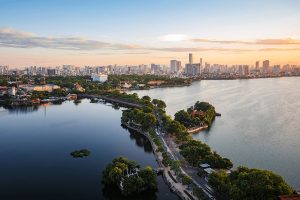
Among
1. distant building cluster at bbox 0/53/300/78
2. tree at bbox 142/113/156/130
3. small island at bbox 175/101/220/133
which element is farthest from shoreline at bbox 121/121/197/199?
distant building cluster at bbox 0/53/300/78

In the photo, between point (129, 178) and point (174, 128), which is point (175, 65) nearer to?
point (174, 128)

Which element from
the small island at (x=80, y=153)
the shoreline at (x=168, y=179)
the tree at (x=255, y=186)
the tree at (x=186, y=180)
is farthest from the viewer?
the small island at (x=80, y=153)

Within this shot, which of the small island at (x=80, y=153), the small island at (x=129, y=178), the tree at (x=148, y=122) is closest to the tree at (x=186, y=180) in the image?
the small island at (x=129, y=178)

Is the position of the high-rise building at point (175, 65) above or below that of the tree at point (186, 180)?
above

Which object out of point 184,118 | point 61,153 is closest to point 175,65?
point 184,118

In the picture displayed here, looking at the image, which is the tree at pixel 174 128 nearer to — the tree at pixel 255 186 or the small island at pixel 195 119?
the small island at pixel 195 119

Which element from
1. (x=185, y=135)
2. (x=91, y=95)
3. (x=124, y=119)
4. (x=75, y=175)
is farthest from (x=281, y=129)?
(x=91, y=95)

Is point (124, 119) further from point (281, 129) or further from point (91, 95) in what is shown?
point (91, 95)
